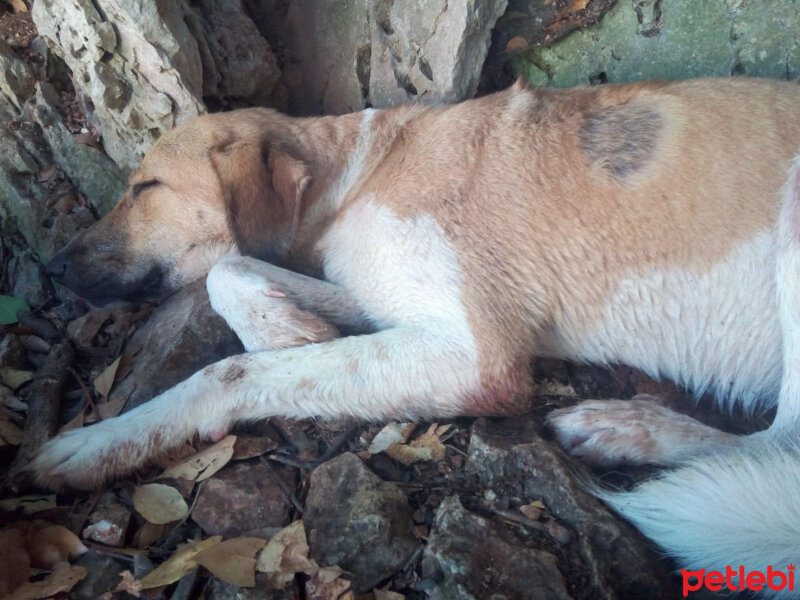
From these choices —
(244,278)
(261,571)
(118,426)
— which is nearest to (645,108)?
(244,278)

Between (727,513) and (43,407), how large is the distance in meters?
2.47

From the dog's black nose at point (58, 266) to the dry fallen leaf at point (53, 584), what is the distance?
1459 mm

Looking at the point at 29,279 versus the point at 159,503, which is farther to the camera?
the point at 29,279

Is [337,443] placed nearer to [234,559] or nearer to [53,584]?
[234,559]

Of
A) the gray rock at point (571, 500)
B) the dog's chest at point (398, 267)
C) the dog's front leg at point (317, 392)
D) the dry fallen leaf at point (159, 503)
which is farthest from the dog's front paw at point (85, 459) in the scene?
the gray rock at point (571, 500)

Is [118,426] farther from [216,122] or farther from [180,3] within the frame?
[180,3]

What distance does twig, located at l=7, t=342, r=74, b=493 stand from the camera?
2.16 meters

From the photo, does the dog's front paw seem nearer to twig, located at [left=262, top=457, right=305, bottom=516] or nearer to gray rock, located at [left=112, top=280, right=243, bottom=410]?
gray rock, located at [left=112, top=280, right=243, bottom=410]

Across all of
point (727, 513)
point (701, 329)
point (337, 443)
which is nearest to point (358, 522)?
point (337, 443)

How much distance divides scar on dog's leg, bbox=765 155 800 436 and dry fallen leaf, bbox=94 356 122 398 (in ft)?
8.41

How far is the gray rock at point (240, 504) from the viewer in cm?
189

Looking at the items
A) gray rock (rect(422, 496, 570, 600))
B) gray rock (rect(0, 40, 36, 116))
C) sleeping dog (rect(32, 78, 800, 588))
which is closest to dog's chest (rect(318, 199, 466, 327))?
sleeping dog (rect(32, 78, 800, 588))

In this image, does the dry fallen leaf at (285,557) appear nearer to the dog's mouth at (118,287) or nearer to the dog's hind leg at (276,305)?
the dog's hind leg at (276,305)

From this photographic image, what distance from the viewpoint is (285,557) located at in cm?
172
